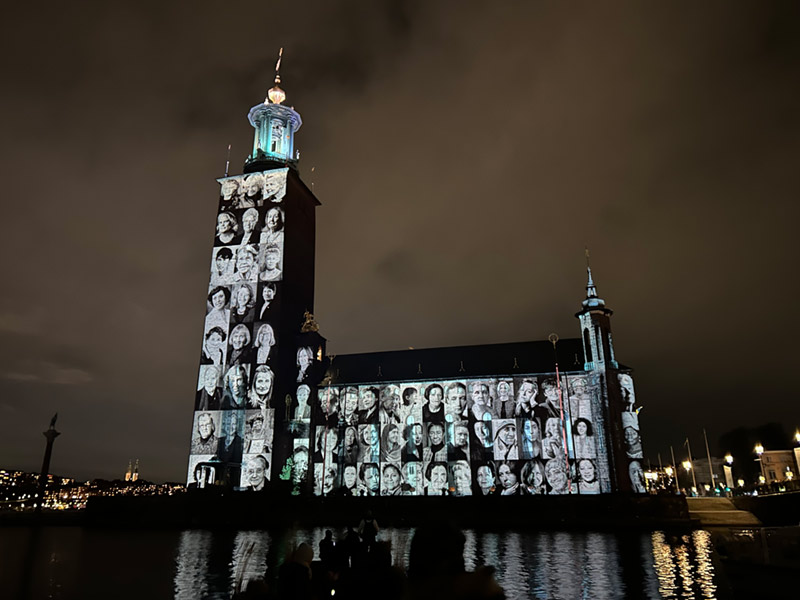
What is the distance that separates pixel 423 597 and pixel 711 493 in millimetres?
69304

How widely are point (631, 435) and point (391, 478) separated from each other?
21.2 m

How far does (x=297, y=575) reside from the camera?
5.56 metres

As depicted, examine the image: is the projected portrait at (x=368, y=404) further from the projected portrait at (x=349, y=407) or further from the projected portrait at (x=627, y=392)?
the projected portrait at (x=627, y=392)

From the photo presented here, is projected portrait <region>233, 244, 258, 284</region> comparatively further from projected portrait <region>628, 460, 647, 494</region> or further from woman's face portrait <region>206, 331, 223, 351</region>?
projected portrait <region>628, 460, 647, 494</region>

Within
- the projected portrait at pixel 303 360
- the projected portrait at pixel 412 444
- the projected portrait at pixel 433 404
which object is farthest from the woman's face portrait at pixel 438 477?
the projected portrait at pixel 303 360

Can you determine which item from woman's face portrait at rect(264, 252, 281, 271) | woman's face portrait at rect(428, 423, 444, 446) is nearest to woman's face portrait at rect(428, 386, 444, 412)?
woman's face portrait at rect(428, 423, 444, 446)

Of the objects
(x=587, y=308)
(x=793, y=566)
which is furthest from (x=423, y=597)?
(x=587, y=308)

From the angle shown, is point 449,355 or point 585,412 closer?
point 585,412

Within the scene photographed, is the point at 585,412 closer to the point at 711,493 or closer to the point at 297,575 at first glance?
the point at 711,493

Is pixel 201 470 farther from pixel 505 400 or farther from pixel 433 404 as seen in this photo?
pixel 505 400

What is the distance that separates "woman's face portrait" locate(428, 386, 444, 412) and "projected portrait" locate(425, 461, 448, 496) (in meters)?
4.90

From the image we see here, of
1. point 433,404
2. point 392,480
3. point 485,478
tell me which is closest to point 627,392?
point 485,478

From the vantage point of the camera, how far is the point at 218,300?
57.8 metres

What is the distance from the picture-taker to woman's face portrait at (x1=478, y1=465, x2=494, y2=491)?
156ft
